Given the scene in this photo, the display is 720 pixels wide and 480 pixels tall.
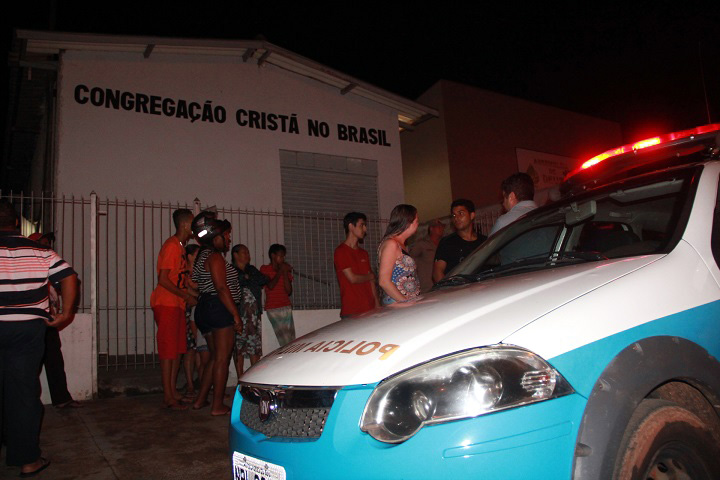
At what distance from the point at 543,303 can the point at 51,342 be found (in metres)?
5.44

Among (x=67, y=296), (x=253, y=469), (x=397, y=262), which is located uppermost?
(x=397, y=262)

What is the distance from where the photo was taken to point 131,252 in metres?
8.62

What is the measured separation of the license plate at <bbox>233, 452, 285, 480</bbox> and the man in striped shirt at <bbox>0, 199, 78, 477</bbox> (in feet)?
7.15

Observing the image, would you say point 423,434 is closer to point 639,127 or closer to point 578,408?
point 578,408

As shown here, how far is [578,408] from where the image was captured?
1.75 m

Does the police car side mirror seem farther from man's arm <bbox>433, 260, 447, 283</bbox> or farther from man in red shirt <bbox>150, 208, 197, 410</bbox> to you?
man in red shirt <bbox>150, 208, 197, 410</bbox>

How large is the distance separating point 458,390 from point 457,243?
339cm

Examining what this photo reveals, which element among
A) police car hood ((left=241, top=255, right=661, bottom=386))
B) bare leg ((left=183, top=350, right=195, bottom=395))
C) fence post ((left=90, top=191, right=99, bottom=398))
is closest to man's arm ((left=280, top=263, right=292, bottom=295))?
bare leg ((left=183, top=350, right=195, bottom=395))

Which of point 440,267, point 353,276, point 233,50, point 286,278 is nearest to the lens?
point 440,267

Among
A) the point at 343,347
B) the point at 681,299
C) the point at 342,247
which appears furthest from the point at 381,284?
the point at 681,299

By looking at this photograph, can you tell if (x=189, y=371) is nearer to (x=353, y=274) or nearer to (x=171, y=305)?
(x=171, y=305)

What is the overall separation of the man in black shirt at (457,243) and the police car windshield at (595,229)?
139 centimetres

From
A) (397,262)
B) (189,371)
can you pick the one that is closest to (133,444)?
(189,371)

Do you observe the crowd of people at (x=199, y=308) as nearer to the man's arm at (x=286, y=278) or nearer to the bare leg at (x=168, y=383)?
the bare leg at (x=168, y=383)
